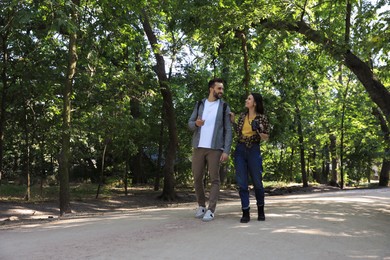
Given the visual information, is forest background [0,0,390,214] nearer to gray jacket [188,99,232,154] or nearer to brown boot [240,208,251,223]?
gray jacket [188,99,232,154]

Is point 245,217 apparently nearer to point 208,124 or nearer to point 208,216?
point 208,216

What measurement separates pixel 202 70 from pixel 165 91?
315 cm

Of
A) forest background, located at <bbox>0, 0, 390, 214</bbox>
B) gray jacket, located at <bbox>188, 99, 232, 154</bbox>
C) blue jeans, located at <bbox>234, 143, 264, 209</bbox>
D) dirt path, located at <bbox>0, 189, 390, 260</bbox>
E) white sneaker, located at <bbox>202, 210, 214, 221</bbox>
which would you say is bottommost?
dirt path, located at <bbox>0, 189, 390, 260</bbox>

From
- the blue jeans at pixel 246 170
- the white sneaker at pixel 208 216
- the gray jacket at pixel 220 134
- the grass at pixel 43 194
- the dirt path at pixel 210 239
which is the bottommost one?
the grass at pixel 43 194

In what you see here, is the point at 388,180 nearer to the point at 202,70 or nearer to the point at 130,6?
the point at 202,70

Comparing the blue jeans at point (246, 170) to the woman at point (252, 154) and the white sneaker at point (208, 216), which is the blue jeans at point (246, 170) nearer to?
the woman at point (252, 154)

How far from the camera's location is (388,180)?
85.3ft

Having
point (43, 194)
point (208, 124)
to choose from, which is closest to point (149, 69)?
point (43, 194)

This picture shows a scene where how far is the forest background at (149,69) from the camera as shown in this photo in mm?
9430

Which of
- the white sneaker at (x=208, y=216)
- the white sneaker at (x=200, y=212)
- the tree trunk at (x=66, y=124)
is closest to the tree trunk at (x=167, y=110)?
the tree trunk at (x=66, y=124)

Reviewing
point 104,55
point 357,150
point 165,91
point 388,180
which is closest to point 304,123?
point 357,150

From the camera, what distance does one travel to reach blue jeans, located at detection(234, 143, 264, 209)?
18.1ft

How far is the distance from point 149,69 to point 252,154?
1132 centimetres

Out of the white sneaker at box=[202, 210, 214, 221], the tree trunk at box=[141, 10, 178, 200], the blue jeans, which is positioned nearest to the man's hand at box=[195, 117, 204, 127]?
the blue jeans
